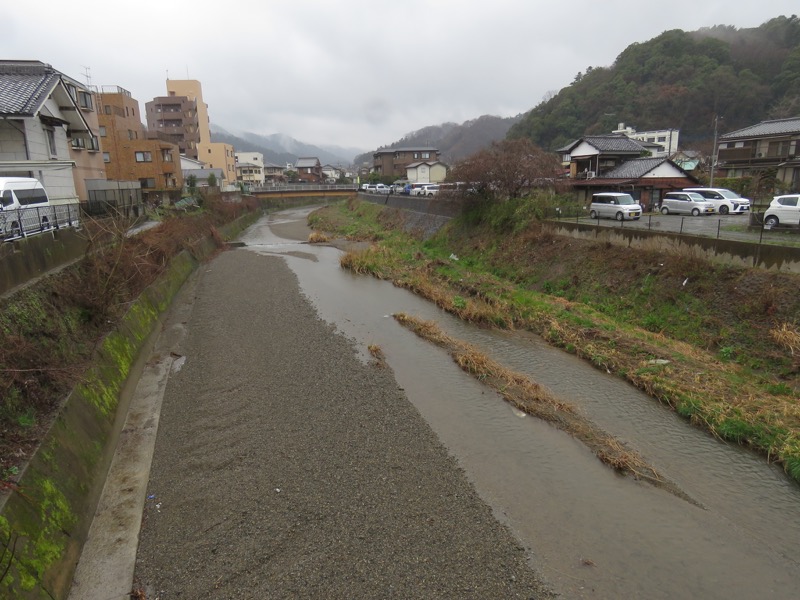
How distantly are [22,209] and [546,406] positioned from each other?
13.3 m

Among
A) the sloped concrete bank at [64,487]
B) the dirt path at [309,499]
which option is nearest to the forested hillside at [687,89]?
the dirt path at [309,499]

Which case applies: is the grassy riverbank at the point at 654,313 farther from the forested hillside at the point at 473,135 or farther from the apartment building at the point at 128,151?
the forested hillside at the point at 473,135

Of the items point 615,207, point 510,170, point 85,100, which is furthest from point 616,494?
point 85,100

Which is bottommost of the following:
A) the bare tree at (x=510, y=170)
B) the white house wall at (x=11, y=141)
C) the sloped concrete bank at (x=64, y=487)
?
the sloped concrete bank at (x=64, y=487)

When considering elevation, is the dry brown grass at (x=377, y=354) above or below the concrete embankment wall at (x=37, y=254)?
below

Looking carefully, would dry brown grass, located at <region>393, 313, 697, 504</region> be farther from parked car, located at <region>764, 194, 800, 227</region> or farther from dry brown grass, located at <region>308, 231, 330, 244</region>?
dry brown grass, located at <region>308, 231, 330, 244</region>

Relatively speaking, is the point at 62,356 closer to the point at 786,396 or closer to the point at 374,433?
the point at 374,433

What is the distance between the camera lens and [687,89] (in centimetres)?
6519

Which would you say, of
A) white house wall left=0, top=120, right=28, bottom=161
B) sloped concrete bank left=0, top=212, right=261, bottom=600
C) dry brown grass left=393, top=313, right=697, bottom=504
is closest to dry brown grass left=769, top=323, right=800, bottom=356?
dry brown grass left=393, top=313, right=697, bottom=504

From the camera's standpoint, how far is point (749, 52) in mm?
66938

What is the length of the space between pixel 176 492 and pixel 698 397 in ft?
33.6

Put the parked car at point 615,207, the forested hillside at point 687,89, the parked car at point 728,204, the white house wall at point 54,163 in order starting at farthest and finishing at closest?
the forested hillside at point 687,89 < the parked car at point 728,204 < the parked car at point 615,207 < the white house wall at point 54,163

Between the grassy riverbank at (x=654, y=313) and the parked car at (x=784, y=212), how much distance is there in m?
4.85

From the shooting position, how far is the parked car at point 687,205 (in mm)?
24312
